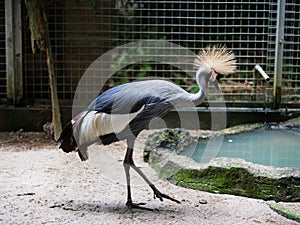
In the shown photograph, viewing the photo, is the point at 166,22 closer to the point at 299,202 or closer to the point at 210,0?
the point at 210,0

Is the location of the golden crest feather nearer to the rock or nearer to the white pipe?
the rock

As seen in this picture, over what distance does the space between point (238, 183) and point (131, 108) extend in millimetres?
951

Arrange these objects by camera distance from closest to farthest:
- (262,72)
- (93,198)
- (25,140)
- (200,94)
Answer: (200,94), (93,198), (25,140), (262,72)

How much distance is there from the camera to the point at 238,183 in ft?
11.6

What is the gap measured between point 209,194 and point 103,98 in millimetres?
976

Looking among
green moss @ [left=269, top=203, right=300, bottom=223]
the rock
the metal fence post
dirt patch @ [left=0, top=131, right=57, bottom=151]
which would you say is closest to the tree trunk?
dirt patch @ [left=0, top=131, right=57, bottom=151]

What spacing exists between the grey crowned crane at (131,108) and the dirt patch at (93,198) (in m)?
0.18

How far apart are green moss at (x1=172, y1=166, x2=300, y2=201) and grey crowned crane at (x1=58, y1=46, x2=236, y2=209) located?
38 cm

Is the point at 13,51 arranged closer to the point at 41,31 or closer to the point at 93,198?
the point at 41,31

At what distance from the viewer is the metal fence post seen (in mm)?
5691

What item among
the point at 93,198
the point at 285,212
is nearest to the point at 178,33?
the point at 93,198

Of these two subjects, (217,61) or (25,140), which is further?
(25,140)

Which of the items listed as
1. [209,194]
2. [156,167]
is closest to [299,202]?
[209,194]

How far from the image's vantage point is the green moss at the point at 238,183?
11.2ft
